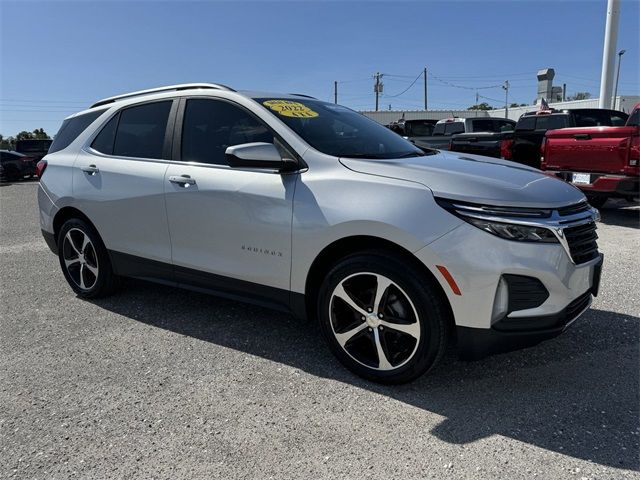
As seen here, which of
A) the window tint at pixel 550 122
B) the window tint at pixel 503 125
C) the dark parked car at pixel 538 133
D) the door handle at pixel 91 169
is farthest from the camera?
the window tint at pixel 503 125

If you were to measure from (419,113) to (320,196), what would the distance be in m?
50.4

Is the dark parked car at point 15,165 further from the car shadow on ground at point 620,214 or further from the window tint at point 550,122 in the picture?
the car shadow on ground at point 620,214

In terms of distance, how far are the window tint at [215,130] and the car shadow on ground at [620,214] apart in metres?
6.51

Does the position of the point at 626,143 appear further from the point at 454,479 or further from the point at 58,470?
the point at 58,470

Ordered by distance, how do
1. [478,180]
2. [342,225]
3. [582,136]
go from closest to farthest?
[478,180] → [342,225] → [582,136]

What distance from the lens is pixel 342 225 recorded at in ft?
9.71

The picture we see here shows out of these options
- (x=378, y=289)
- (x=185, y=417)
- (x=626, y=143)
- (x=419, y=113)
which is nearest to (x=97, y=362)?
(x=185, y=417)

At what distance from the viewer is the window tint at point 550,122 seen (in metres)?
10.8

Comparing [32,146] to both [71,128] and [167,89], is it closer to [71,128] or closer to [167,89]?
[71,128]

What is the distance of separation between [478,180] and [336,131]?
1.21m

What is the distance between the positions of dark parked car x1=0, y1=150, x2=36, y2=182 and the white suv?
2086 cm

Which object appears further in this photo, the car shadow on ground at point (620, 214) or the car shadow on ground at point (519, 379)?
the car shadow on ground at point (620, 214)

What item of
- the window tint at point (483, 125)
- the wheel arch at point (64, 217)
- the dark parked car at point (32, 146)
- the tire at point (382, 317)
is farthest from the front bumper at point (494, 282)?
the dark parked car at point (32, 146)

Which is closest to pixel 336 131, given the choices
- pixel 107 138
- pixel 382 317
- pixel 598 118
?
pixel 382 317
